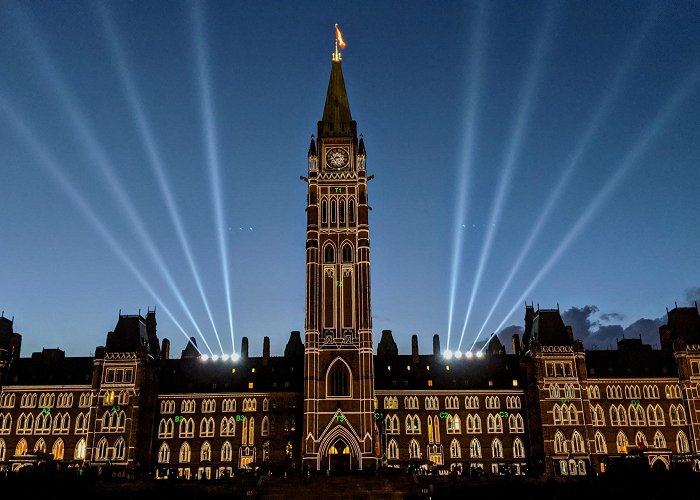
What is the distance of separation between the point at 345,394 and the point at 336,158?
35184 millimetres

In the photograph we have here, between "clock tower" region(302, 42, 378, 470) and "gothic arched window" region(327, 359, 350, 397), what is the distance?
13 centimetres

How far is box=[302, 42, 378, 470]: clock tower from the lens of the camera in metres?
86.2

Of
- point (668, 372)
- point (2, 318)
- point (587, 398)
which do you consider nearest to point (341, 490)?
point (587, 398)

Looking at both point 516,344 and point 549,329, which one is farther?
point 516,344

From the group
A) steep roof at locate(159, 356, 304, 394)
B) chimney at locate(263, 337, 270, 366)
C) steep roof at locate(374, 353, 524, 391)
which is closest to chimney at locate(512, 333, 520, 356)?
steep roof at locate(374, 353, 524, 391)

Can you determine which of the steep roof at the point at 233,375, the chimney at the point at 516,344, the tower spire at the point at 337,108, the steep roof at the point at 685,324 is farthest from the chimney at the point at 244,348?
the steep roof at the point at 685,324

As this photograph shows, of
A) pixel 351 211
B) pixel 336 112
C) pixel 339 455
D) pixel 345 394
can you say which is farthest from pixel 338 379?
pixel 336 112

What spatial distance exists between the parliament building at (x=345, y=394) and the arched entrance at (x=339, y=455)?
189 inches

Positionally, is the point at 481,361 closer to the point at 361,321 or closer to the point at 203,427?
the point at 361,321

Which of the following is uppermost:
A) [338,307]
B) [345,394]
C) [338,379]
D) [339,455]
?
[338,307]

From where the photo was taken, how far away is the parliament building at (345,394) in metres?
91.6

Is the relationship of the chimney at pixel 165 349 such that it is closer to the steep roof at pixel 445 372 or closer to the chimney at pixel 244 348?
the chimney at pixel 244 348

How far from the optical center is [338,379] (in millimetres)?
89062

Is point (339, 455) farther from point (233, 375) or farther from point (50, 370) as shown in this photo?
point (50, 370)
